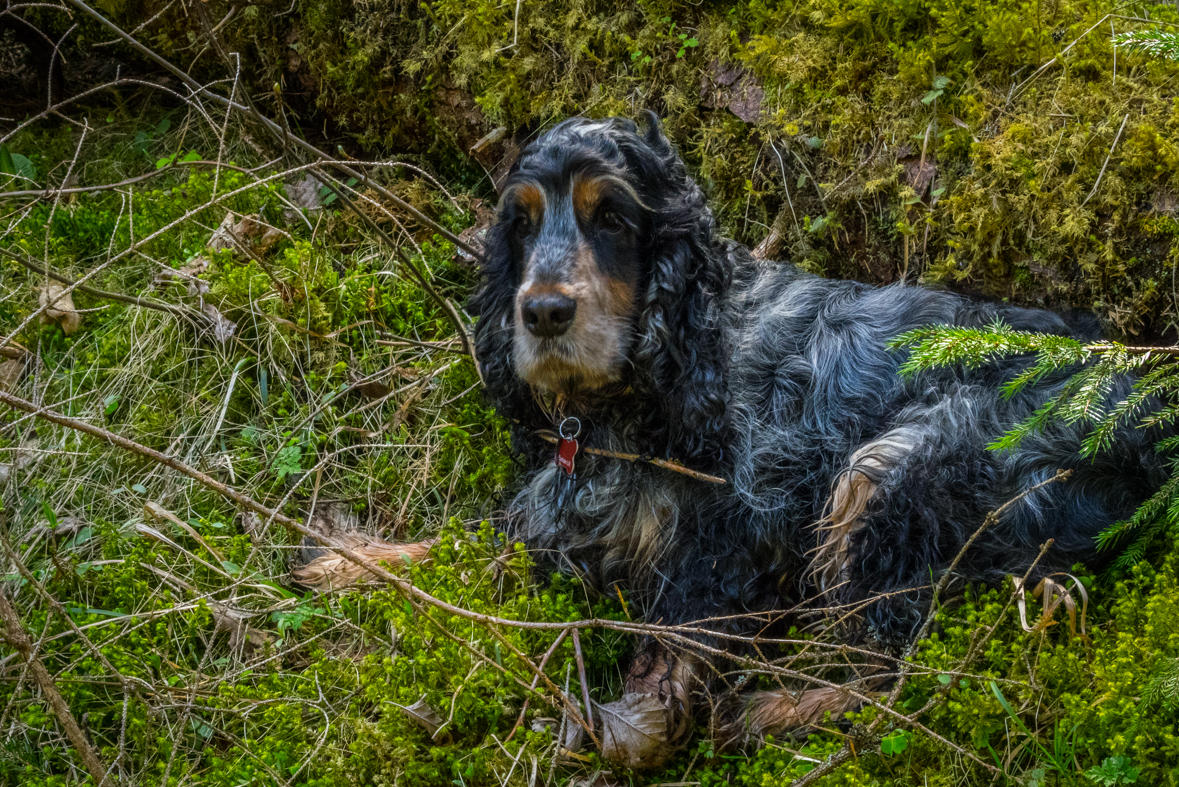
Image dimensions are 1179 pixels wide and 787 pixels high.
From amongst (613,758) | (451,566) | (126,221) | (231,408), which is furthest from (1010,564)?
(126,221)

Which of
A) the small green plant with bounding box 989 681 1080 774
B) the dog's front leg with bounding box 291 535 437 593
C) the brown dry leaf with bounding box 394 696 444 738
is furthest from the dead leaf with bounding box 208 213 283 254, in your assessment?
the small green plant with bounding box 989 681 1080 774

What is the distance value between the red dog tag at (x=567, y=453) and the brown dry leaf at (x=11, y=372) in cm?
277

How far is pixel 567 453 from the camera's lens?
331 cm

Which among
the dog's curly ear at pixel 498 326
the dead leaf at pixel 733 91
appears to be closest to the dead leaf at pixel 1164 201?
the dead leaf at pixel 733 91

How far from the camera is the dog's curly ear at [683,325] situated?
304 cm

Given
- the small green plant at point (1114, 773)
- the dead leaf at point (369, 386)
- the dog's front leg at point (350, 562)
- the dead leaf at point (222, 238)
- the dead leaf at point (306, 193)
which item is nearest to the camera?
the small green plant at point (1114, 773)

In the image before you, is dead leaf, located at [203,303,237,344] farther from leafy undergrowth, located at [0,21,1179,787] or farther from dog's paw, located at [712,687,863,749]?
dog's paw, located at [712,687,863,749]

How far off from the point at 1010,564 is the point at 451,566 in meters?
1.91

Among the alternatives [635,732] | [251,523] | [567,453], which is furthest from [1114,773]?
[251,523]

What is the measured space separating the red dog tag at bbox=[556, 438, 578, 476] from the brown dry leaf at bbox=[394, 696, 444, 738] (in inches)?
36.4

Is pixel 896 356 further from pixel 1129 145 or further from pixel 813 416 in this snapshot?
pixel 1129 145

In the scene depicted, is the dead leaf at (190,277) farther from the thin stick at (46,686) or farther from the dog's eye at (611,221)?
the dog's eye at (611,221)

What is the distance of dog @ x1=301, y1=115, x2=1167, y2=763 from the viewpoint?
3000 millimetres

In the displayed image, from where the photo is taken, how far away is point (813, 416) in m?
3.45
